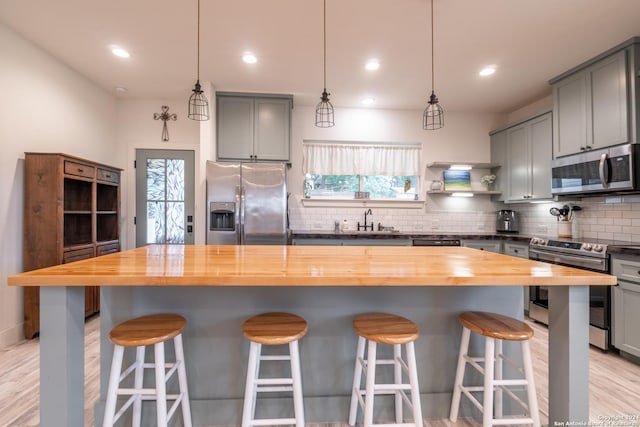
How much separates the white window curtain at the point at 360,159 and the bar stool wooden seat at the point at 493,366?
2990 millimetres

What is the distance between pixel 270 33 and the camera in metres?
2.54

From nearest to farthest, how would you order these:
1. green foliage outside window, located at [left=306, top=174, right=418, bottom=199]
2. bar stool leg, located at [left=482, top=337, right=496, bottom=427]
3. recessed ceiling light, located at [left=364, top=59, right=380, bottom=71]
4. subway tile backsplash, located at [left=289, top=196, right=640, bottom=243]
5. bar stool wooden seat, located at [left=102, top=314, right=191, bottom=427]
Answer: bar stool wooden seat, located at [left=102, top=314, right=191, bottom=427]
bar stool leg, located at [left=482, top=337, right=496, bottom=427]
recessed ceiling light, located at [left=364, top=59, right=380, bottom=71]
subway tile backsplash, located at [left=289, top=196, right=640, bottom=243]
green foliage outside window, located at [left=306, top=174, right=418, bottom=199]

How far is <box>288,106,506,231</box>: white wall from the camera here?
4250mm

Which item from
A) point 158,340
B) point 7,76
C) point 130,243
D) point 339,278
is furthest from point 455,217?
point 7,76

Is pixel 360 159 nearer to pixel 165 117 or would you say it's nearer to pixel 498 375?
pixel 165 117

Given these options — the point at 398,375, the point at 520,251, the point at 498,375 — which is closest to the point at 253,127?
the point at 398,375

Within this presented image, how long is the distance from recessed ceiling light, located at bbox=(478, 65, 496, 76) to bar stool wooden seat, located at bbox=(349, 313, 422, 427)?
9.77ft

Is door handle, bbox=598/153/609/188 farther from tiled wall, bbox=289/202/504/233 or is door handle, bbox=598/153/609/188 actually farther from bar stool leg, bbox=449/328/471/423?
bar stool leg, bbox=449/328/471/423

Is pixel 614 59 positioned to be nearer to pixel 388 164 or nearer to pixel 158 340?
pixel 388 164

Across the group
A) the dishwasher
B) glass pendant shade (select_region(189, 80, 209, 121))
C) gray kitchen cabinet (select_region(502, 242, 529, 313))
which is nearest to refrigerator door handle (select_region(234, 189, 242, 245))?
glass pendant shade (select_region(189, 80, 209, 121))

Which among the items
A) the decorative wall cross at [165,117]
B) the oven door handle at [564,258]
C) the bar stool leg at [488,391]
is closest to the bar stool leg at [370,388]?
the bar stool leg at [488,391]

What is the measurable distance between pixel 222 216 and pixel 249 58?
1713 mm

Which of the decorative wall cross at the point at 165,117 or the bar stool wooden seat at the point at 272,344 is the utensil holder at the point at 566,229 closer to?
the bar stool wooden seat at the point at 272,344

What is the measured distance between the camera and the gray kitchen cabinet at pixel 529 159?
3.43 meters
